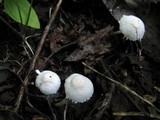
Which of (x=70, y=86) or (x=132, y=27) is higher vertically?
(x=132, y=27)

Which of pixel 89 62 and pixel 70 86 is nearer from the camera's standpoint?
pixel 70 86

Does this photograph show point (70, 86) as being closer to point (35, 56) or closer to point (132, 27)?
point (35, 56)

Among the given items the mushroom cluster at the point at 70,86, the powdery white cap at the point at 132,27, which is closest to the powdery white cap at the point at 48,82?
the mushroom cluster at the point at 70,86

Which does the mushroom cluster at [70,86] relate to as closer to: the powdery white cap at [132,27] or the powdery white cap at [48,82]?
the powdery white cap at [48,82]

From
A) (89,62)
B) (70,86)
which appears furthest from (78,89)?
(89,62)

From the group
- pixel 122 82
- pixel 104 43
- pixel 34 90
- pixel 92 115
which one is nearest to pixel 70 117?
pixel 92 115

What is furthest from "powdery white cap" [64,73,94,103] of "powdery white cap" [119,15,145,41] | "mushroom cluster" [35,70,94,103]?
"powdery white cap" [119,15,145,41]

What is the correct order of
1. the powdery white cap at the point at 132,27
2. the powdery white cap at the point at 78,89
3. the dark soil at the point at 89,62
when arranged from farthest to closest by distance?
the powdery white cap at the point at 132,27
the dark soil at the point at 89,62
the powdery white cap at the point at 78,89
